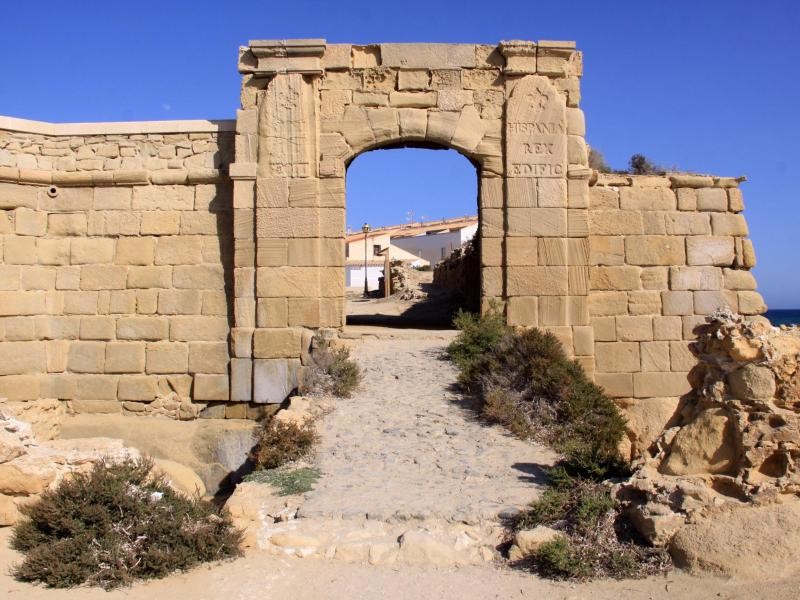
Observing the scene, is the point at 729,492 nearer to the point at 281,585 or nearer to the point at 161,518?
the point at 281,585

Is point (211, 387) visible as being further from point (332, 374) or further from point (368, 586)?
point (368, 586)

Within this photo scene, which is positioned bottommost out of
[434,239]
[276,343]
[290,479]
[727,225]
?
[290,479]

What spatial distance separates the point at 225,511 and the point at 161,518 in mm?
662

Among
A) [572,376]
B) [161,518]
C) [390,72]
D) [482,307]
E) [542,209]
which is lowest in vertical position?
[161,518]

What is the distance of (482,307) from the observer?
10.2 m

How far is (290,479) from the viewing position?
672 centimetres

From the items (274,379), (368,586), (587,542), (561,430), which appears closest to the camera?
(368,586)

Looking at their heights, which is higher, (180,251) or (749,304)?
(180,251)

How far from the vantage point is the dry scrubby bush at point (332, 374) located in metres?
9.03

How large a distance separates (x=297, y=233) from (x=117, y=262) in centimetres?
264

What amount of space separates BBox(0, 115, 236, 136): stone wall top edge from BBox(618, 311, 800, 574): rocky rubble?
7333mm

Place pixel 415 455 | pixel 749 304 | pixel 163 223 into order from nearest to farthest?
pixel 415 455 < pixel 163 223 < pixel 749 304

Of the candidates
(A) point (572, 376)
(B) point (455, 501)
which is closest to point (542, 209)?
(A) point (572, 376)

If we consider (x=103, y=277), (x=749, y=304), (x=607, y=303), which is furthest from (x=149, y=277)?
(x=749, y=304)
